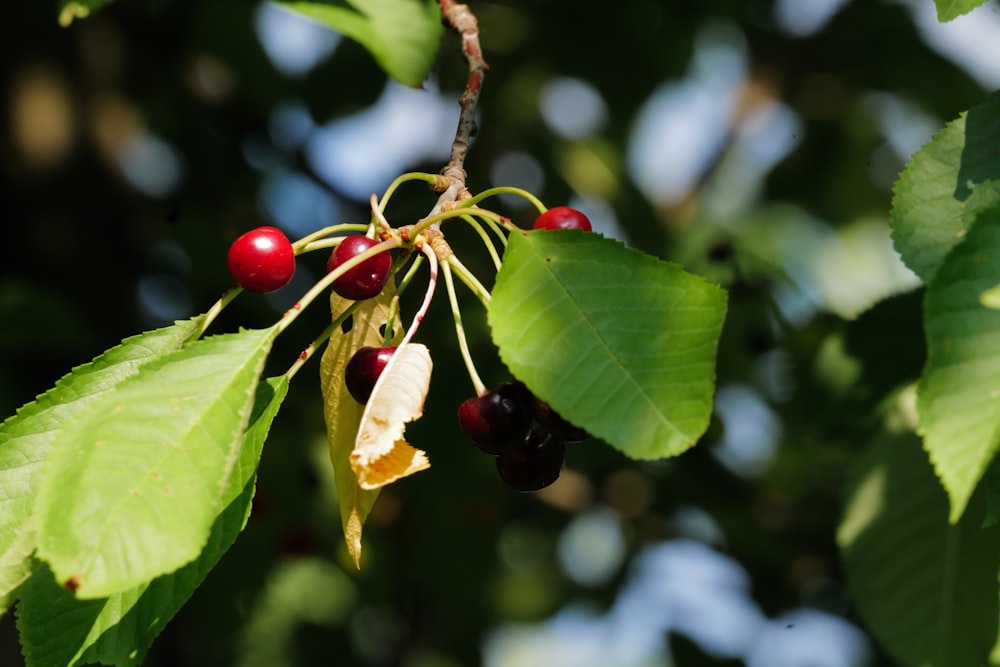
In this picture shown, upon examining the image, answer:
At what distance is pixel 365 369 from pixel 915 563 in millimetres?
1098

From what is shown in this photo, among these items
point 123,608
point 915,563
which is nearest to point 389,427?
point 123,608

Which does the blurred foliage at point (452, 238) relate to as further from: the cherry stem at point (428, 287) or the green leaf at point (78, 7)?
the cherry stem at point (428, 287)

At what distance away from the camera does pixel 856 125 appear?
12.5 ft

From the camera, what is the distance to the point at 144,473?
948 millimetres

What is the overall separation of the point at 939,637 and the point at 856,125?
252 cm

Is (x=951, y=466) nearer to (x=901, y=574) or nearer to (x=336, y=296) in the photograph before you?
(x=336, y=296)

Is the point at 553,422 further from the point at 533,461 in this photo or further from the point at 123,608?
the point at 123,608

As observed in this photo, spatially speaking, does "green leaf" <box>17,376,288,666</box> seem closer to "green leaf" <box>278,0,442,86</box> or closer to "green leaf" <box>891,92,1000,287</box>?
"green leaf" <box>278,0,442,86</box>

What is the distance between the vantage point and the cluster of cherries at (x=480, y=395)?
1.15 meters

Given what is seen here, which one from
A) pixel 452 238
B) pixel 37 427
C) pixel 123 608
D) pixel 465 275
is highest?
pixel 465 275

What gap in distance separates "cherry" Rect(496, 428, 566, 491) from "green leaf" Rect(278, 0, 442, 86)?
0.53 meters

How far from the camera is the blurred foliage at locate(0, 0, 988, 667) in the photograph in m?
2.82

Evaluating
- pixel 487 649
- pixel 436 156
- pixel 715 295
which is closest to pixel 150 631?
pixel 715 295

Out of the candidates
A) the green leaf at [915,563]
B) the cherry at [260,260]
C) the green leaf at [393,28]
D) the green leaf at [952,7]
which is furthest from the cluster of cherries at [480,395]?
the green leaf at [915,563]
